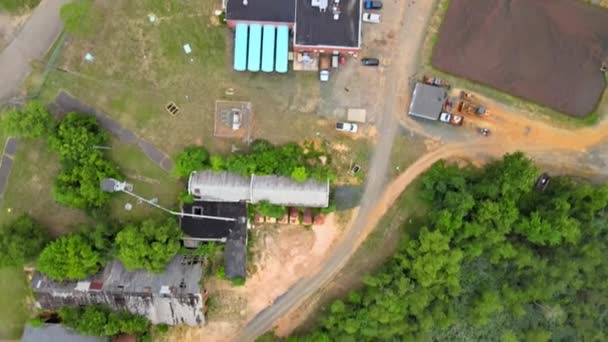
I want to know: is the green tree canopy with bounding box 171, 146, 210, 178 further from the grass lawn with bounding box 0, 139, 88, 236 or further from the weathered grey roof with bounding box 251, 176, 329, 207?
the grass lawn with bounding box 0, 139, 88, 236

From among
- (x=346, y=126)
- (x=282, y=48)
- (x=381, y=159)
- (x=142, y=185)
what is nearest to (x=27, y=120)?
(x=142, y=185)

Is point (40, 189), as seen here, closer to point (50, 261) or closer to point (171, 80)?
point (50, 261)

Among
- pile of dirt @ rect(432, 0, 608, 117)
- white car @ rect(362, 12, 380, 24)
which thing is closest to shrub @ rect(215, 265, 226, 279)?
white car @ rect(362, 12, 380, 24)

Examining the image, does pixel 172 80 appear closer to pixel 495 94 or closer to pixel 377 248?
pixel 377 248

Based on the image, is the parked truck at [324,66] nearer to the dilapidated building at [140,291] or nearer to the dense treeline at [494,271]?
the dense treeline at [494,271]

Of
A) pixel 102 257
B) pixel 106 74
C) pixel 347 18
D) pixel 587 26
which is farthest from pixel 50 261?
pixel 587 26

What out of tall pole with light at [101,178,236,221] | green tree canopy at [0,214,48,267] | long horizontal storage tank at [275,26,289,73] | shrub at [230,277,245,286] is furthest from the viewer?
shrub at [230,277,245,286]

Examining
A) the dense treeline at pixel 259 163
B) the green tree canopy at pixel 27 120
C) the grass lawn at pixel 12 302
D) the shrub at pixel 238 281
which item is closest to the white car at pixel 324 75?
the dense treeline at pixel 259 163
